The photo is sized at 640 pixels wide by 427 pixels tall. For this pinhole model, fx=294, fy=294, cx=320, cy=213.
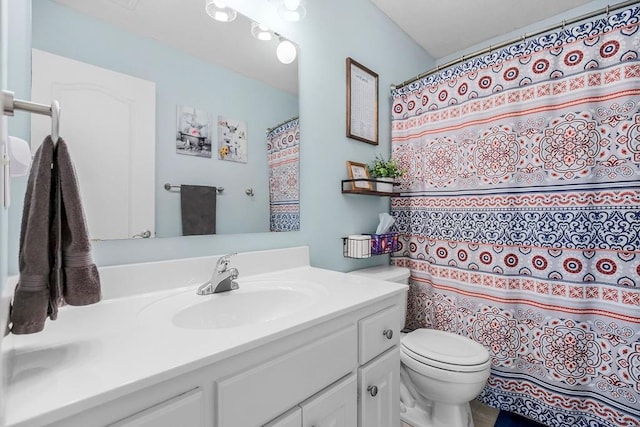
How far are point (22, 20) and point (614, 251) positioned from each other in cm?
215

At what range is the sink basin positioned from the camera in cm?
85

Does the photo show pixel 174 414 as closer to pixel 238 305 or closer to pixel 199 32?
pixel 238 305

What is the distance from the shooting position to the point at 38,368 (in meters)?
0.52

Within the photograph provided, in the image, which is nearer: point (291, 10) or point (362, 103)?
point (291, 10)

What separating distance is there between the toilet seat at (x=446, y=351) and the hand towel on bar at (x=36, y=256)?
4.51 feet

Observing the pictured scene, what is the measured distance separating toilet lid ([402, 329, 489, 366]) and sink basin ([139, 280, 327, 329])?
69cm

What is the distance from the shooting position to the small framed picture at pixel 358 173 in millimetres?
1602

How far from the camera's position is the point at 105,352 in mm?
573

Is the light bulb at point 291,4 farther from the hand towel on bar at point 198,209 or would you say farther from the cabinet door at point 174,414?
the cabinet door at point 174,414

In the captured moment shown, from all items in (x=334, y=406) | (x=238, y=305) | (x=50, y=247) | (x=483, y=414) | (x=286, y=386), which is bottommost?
(x=483, y=414)

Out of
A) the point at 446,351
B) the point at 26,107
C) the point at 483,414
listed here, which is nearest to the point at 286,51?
the point at 26,107

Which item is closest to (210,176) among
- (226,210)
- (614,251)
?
(226,210)

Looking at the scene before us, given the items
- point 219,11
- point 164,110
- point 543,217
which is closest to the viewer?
point 164,110

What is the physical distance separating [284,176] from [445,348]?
113cm
